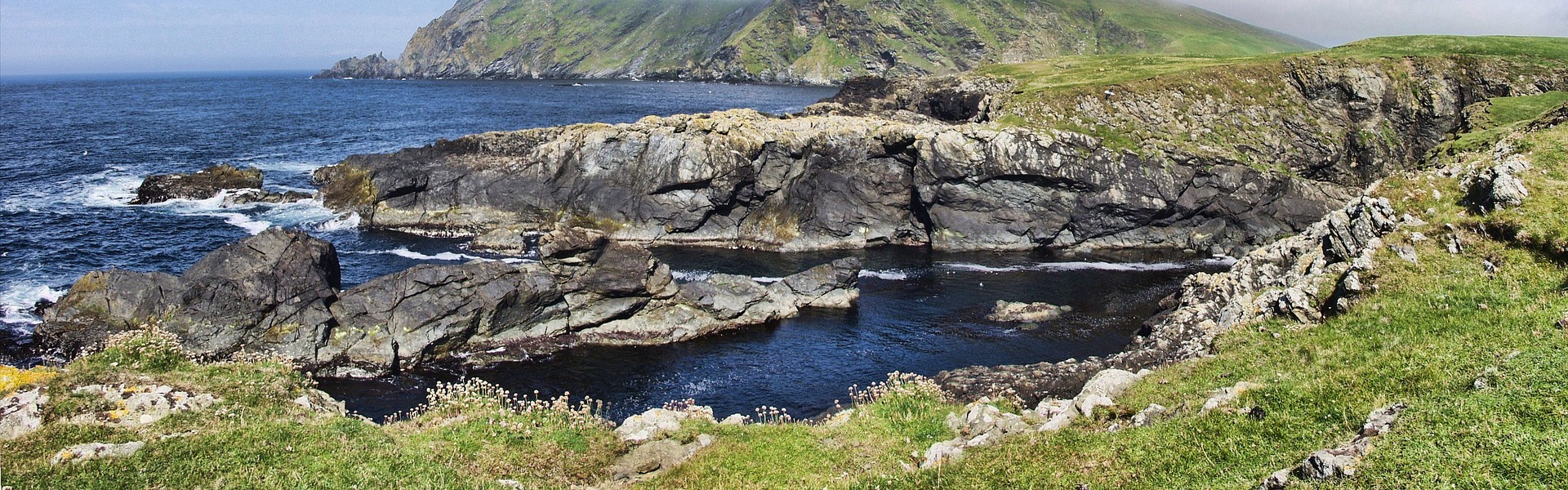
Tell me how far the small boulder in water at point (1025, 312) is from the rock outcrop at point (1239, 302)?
6406 mm

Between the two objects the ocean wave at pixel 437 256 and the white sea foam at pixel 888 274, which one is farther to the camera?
the ocean wave at pixel 437 256

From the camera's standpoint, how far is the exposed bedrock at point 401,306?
35344 mm

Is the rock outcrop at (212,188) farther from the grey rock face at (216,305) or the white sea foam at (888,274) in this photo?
the white sea foam at (888,274)

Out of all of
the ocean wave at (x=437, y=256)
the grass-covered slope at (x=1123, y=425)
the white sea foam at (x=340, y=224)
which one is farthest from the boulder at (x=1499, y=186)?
the white sea foam at (x=340, y=224)

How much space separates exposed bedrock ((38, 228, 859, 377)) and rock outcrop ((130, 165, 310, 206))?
36301mm

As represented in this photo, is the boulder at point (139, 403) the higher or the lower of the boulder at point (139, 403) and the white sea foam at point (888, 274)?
the higher

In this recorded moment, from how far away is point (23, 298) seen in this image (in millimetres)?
42375

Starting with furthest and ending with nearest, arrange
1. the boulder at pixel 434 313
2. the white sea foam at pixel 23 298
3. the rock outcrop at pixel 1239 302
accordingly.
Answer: the white sea foam at pixel 23 298, the boulder at pixel 434 313, the rock outcrop at pixel 1239 302

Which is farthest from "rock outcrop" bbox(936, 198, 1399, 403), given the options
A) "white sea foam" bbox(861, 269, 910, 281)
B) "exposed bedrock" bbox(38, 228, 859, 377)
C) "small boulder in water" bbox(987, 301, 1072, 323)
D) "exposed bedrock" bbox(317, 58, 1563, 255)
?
"exposed bedrock" bbox(317, 58, 1563, 255)

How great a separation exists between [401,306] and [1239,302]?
34407 millimetres

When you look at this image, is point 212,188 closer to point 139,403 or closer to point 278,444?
point 139,403

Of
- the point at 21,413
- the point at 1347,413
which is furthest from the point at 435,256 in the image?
the point at 1347,413

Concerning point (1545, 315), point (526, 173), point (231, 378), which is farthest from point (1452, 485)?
point (526, 173)

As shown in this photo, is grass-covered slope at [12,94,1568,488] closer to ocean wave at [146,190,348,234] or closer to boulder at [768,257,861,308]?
boulder at [768,257,861,308]
